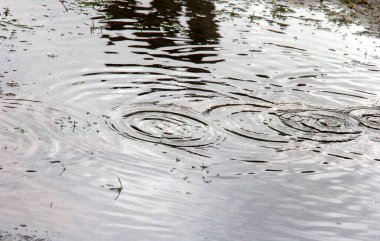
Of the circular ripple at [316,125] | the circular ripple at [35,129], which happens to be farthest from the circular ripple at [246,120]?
the circular ripple at [35,129]

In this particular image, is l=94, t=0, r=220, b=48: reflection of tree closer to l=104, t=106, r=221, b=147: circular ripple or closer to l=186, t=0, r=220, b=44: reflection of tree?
l=186, t=0, r=220, b=44: reflection of tree

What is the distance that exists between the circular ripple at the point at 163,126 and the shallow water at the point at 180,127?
0.02 meters

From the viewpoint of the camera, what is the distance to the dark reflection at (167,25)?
10.2 meters

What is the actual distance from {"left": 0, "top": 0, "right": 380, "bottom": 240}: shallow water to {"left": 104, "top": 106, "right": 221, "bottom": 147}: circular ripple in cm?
2

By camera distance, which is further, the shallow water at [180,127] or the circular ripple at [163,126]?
the circular ripple at [163,126]

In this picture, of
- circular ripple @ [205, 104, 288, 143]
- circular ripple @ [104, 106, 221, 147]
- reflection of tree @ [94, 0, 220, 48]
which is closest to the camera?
circular ripple @ [104, 106, 221, 147]

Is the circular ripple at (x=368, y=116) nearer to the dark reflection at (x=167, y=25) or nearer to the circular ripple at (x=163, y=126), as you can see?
the circular ripple at (x=163, y=126)

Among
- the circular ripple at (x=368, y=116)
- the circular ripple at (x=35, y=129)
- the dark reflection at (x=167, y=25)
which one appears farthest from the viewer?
the dark reflection at (x=167, y=25)

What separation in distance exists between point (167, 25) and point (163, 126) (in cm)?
418

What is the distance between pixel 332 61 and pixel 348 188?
4.22 metres

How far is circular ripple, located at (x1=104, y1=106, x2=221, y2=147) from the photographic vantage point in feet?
23.6

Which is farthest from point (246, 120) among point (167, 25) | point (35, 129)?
point (167, 25)

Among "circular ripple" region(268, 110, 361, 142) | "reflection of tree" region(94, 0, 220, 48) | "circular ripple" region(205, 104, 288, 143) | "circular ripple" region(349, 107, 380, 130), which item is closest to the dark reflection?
"reflection of tree" region(94, 0, 220, 48)

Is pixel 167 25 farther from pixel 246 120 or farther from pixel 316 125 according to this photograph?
pixel 316 125
